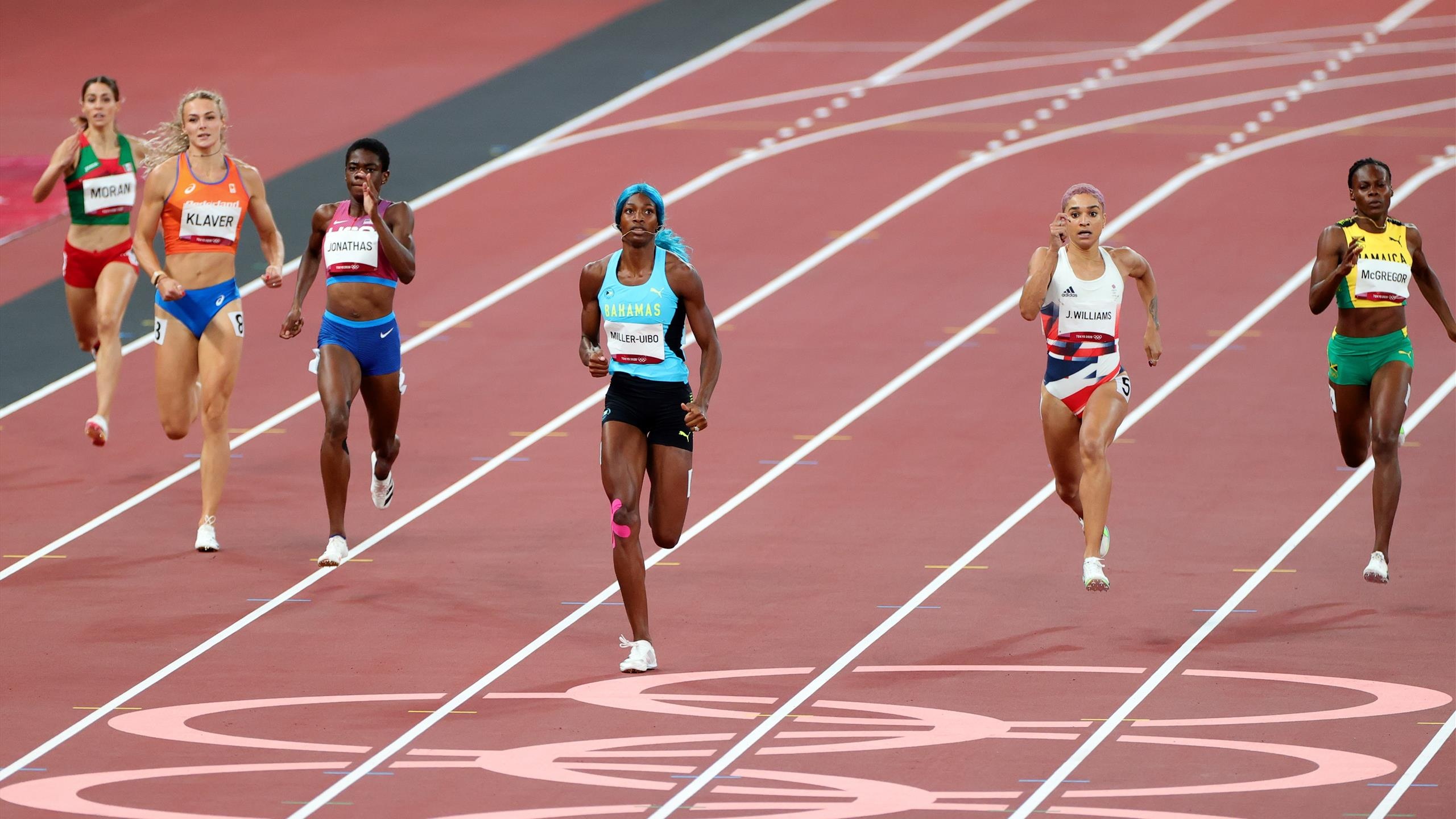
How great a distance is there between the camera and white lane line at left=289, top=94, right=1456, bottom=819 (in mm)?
8477

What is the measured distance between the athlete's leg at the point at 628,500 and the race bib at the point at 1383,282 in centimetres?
402

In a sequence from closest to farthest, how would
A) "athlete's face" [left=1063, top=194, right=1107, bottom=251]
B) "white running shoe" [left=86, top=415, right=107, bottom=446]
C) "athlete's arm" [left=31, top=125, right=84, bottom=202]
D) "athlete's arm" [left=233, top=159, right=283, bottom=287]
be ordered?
"athlete's face" [left=1063, top=194, right=1107, bottom=251] → "athlete's arm" [left=233, top=159, right=283, bottom=287] → "white running shoe" [left=86, top=415, right=107, bottom=446] → "athlete's arm" [left=31, top=125, right=84, bottom=202]

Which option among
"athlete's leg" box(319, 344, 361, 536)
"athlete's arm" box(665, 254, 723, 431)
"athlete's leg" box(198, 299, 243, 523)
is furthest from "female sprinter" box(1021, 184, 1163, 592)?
"athlete's leg" box(198, 299, 243, 523)

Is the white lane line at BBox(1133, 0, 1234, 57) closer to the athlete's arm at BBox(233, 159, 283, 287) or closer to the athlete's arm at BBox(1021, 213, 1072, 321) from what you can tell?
the athlete's arm at BBox(1021, 213, 1072, 321)

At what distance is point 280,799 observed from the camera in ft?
26.3

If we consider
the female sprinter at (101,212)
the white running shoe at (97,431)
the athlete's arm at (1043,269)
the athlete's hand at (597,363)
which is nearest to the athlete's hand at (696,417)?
the athlete's hand at (597,363)

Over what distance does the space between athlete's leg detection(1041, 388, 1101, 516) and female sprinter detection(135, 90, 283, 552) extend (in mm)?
4085

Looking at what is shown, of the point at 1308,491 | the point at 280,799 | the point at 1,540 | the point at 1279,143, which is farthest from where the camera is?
the point at 1279,143

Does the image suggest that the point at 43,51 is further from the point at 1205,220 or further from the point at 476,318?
the point at 1205,220

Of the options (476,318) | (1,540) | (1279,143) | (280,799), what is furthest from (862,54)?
(280,799)

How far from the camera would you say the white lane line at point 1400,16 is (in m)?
25.1

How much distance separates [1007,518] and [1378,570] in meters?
2.35

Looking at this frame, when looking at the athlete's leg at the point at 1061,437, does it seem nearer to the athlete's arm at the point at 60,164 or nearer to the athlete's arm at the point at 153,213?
the athlete's arm at the point at 153,213

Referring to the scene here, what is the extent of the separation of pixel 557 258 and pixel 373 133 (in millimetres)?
4534
